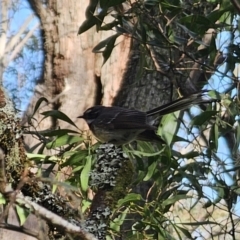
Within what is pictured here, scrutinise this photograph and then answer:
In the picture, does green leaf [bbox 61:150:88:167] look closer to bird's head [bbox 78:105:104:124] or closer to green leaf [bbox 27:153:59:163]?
green leaf [bbox 27:153:59:163]

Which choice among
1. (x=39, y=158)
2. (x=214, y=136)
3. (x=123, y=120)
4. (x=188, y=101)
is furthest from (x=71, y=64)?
(x=39, y=158)

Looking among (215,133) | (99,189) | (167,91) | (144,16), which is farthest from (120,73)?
(99,189)

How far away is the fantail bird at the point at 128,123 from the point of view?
2.59 metres

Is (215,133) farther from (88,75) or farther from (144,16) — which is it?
(88,75)

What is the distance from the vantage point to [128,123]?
2705 millimetres

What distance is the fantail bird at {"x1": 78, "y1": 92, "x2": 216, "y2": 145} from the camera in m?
2.59

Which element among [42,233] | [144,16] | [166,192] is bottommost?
[42,233]

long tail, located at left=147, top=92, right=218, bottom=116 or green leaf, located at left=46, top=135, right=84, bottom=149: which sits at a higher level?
long tail, located at left=147, top=92, right=218, bottom=116

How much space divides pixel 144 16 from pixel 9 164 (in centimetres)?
143

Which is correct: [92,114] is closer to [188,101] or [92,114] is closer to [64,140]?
[64,140]

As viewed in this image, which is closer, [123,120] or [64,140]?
[64,140]

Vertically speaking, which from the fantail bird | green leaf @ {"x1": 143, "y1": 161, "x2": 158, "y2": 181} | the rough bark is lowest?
green leaf @ {"x1": 143, "y1": 161, "x2": 158, "y2": 181}

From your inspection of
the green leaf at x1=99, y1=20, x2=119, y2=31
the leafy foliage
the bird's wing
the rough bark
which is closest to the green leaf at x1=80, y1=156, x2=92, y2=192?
the leafy foliage

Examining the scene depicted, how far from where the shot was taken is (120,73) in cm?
446
